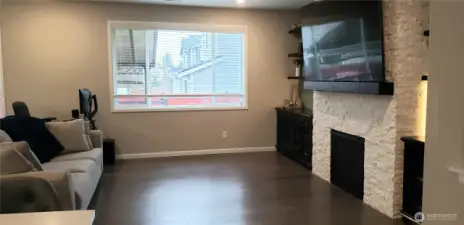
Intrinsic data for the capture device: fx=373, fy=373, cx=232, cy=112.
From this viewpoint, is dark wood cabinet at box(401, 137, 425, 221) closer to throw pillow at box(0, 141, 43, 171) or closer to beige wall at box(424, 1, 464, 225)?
beige wall at box(424, 1, 464, 225)

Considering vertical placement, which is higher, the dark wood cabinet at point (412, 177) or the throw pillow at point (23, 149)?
the throw pillow at point (23, 149)

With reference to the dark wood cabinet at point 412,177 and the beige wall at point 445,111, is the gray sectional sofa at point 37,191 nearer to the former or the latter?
the beige wall at point 445,111

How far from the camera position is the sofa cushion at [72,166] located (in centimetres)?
354

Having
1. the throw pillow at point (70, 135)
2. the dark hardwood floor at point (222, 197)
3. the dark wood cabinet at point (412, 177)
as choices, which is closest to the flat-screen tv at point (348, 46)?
the dark wood cabinet at point (412, 177)

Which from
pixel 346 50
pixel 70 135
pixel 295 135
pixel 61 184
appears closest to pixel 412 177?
pixel 346 50

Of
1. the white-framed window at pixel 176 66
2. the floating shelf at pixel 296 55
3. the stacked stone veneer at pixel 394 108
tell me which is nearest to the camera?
the stacked stone veneer at pixel 394 108

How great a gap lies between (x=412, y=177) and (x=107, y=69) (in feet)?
14.7

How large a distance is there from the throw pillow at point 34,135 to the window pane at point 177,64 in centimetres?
191

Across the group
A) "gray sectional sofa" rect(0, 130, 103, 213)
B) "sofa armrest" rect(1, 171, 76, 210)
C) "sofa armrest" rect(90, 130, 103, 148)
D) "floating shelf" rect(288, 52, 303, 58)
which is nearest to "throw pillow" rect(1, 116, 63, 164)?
"sofa armrest" rect(90, 130, 103, 148)

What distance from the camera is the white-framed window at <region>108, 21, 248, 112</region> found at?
233 inches

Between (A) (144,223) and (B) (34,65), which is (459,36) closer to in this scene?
(A) (144,223)

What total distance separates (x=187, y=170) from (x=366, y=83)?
2717 millimetres

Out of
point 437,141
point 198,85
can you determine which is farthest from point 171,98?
point 437,141

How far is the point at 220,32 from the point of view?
20.5 feet
